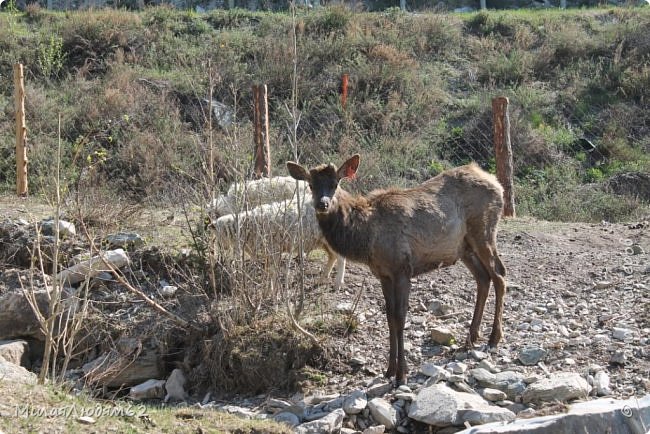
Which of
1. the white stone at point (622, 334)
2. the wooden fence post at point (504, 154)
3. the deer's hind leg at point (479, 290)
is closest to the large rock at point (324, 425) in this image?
the deer's hind leg at point (479, 290)

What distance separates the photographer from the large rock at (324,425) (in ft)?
21.7

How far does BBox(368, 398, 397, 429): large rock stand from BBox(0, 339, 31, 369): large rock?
408 cm

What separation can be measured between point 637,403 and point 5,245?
8.04 m

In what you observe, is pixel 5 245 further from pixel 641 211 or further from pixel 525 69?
pixel 525 69

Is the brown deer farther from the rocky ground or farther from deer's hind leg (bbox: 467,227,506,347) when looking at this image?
the rocky ground

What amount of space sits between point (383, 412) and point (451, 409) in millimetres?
616

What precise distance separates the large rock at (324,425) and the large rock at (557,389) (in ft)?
5.51

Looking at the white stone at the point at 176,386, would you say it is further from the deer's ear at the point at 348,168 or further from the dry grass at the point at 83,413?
the deer's ear at the point at 348,168

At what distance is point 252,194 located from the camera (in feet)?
29.3

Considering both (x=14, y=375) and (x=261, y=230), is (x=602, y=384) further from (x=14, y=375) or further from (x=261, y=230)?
(x=14, y=375)

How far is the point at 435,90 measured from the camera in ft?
65.6

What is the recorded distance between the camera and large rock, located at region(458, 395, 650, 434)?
241 inches

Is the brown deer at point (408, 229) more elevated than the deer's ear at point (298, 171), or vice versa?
the deer's ear at point (298, 171)

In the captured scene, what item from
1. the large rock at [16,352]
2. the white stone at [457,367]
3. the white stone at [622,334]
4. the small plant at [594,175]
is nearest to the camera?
the white stone at [457,367]
